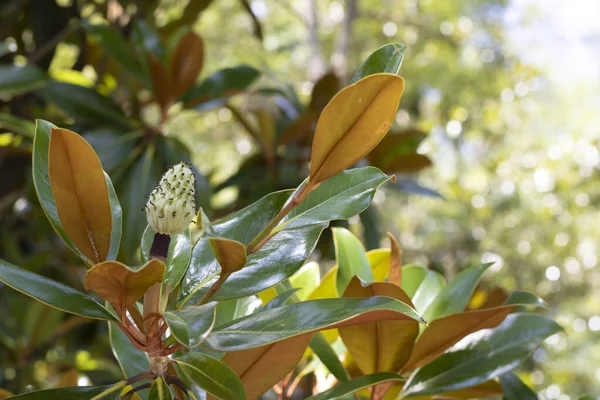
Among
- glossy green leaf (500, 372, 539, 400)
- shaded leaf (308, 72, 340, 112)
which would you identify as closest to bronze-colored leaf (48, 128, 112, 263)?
glossy green leaf (500, 372, 539, 400)

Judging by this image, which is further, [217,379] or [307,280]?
[307,280]

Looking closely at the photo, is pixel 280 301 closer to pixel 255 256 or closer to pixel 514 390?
pixel 255 256

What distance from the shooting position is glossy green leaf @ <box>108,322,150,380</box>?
1.58 ft

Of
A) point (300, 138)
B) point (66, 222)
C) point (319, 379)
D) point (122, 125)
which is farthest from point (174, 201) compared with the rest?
point (300, 138)

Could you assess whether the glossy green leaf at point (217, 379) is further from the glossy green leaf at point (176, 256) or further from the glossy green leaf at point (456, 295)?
the glossy green leaf at point (456, 295)

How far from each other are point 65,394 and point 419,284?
0.32 meters

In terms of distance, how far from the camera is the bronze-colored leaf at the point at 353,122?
0.34 meters

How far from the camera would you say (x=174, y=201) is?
386 mm

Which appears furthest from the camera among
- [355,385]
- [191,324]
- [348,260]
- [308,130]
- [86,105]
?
[308,130]

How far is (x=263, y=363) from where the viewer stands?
0.41 metres

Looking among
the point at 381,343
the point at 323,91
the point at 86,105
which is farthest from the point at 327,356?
the point at 323,91

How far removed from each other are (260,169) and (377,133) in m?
0.93

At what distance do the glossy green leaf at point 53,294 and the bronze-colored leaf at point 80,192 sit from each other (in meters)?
0.03

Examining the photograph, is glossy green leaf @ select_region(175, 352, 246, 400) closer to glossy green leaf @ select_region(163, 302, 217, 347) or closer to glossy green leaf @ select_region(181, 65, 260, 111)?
glossy green leaf @ select_region(163, 302, 217, 347)
